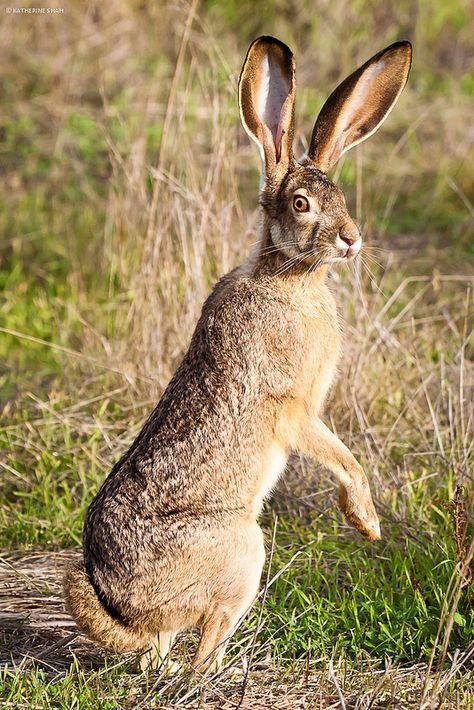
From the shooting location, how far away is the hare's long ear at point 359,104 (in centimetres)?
409

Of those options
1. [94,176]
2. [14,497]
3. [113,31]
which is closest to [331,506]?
[14,497]

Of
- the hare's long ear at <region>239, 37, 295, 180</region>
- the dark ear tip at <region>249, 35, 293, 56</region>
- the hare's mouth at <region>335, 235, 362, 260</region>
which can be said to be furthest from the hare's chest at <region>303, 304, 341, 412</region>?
the dark ear tip at <region>249, 35, 293, 56</region>

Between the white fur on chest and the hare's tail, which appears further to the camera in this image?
the white fur on chest

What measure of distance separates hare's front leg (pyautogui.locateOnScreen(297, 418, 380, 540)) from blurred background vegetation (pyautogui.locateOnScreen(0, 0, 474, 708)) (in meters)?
0.35

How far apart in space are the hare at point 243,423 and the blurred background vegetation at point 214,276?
0.40 metres

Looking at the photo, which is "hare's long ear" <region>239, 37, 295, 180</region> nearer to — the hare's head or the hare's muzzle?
the hare's head

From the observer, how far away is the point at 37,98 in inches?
368

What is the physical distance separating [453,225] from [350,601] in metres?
4.09

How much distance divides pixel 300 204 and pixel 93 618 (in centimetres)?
151

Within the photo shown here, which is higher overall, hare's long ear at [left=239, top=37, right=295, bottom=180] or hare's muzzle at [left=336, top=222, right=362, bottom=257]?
hare's long ear at [left=239, top=37, right=295, bottom=180]

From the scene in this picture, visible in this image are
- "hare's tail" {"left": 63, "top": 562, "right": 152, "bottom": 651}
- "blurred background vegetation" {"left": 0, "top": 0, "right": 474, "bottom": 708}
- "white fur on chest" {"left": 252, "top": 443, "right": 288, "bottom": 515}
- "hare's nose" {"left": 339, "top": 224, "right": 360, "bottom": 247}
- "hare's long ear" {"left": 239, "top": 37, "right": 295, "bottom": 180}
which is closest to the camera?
"hare's tail" {"left": 63, "top": 562, "right": 152, "bottom": 651}

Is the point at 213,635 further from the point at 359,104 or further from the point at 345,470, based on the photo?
the point at 359,104

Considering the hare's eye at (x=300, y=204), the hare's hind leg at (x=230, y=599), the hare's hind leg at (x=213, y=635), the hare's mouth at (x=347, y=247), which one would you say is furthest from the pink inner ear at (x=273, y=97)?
the hare's hind leg at (x=213, y=635)

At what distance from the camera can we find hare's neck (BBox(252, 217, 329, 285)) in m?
4.05
